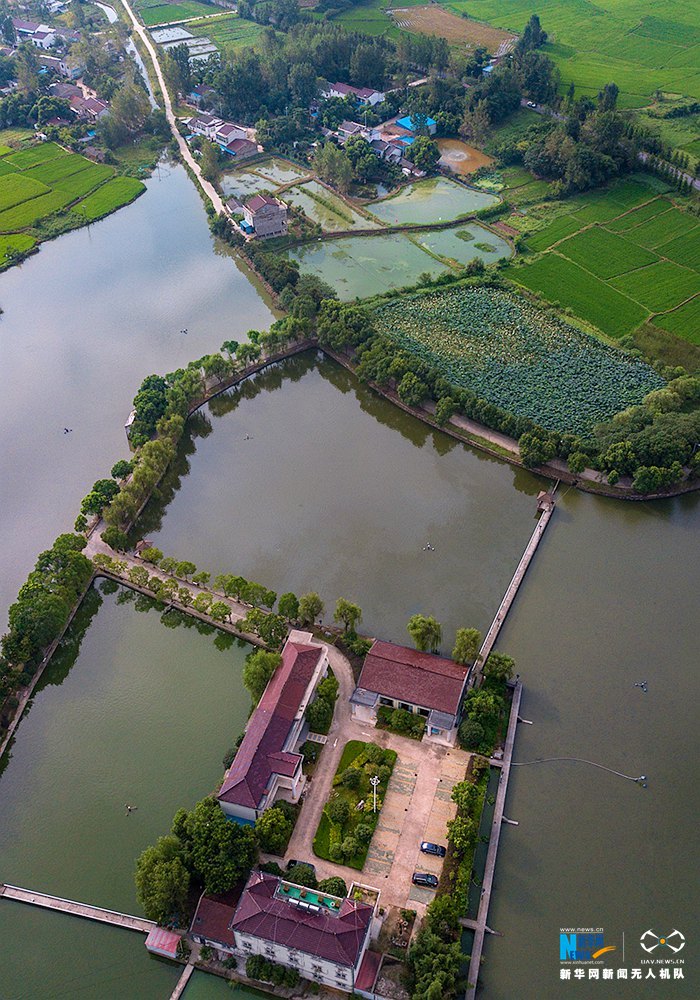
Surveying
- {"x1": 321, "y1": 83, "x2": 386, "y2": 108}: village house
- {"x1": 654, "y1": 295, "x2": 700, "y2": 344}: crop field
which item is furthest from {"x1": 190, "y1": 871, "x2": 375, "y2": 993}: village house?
{"x1": 321, "y1": 83, "x2": 386, "y2": 108}: village house

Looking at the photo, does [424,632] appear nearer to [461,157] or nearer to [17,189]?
[461,157]

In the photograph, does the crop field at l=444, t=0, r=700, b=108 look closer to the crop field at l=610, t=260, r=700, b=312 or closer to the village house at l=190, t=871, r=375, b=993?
the crop field at l=610, t=260, r=700, b=312

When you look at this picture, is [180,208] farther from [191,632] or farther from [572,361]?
[191,632]

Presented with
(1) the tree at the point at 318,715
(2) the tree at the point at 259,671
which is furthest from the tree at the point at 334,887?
(2) the tree at the point at 259,671

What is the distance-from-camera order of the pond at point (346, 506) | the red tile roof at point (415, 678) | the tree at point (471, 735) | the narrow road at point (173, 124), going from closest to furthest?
the tree at point (471, 735) < the red tile roof at point (415, 678) < the pond at point (346, 506) < the narrow road at point (173, 124)

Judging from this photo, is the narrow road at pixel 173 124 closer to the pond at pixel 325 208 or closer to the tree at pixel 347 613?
the pond at pixel 325 208
